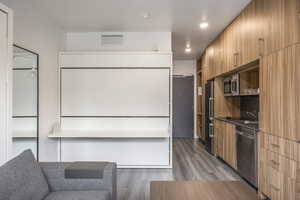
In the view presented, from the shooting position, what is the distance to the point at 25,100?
10.6 ft

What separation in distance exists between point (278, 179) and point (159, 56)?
2839 millimetres

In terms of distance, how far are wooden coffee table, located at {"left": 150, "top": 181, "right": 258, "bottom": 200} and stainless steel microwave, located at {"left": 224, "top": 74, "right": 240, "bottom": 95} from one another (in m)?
2.58

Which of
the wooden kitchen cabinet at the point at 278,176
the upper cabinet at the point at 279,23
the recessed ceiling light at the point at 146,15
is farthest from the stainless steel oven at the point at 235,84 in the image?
the recessed ceiling light at the point at 146,15

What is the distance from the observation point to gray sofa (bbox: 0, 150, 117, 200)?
164 centimetres

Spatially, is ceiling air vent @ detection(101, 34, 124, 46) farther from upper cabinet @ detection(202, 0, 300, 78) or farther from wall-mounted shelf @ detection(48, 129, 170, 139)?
upper cabinet @ detection(202, 0, 300, 78)

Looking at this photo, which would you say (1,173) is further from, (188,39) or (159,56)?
(188,39)

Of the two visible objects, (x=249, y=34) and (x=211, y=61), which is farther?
(x=211, y=61)

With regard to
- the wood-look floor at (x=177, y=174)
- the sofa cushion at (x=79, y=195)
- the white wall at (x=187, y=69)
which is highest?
the white wall at (x=187, y=69)

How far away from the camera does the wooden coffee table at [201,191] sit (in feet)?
5.96

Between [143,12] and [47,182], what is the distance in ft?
9.11

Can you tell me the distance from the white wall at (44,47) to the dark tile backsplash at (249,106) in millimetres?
3764

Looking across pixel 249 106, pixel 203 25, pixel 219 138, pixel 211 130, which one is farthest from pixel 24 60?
pixel 211 130

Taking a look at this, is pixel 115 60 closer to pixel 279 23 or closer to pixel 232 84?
pixel 232 84

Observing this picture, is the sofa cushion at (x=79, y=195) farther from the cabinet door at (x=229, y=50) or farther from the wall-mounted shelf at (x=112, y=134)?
the cabinet door at (x=229, y=50)
